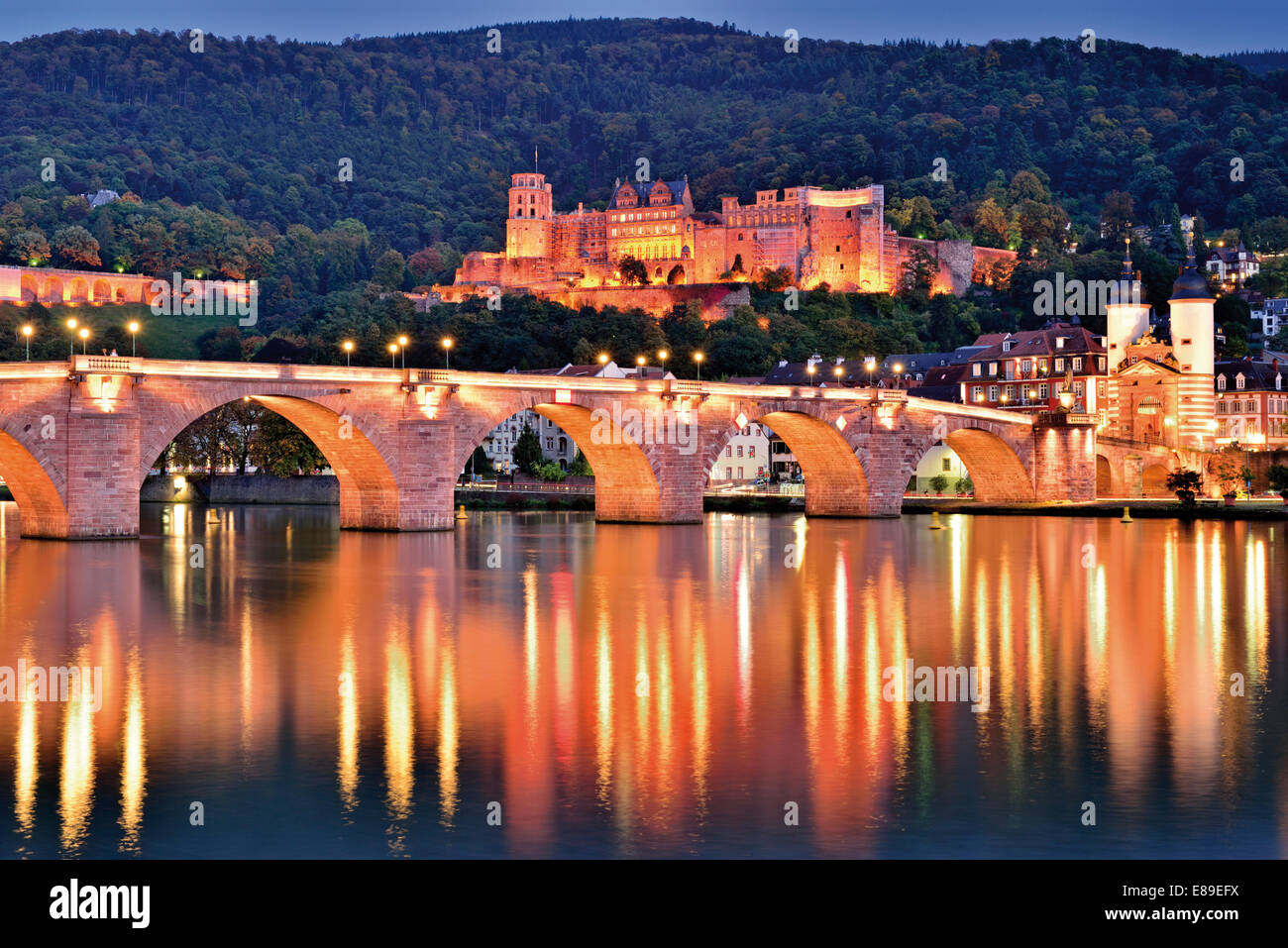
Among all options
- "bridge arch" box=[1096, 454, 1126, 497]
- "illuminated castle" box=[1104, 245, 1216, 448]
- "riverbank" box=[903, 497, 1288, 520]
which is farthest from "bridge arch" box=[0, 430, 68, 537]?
"illuminated castle" box=[1104, 245, 1216, 448]

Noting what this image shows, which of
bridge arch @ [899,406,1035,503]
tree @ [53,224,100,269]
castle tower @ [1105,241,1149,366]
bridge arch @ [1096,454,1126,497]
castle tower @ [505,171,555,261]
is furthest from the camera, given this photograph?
castle tower @ [505,171,555,261]

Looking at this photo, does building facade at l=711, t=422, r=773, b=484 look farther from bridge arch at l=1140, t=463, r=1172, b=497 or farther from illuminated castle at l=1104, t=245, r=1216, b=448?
bridge arch at l=1140, t=463, r=1172, b=497

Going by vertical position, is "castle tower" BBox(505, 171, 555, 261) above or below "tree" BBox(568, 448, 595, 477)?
above

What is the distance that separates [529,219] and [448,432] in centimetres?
11476

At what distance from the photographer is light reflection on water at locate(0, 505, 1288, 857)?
42.1 feet

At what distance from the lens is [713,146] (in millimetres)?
199625

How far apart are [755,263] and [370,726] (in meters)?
131

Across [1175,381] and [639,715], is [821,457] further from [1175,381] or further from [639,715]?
A: [639,715]

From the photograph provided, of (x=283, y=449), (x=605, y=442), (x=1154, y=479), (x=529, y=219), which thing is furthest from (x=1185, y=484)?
(x=529, y=219)

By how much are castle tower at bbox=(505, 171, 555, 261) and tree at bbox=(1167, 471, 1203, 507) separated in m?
96.4

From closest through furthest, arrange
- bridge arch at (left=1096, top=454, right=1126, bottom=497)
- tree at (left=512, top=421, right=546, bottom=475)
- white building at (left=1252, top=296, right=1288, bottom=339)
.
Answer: bridge arch at (left=1096, top=454, right=1126, bottom=497) → tree at (left=512, top=421, right=546, bottom=475) → white building at (left=1252, top=296, right=1288, bottom=339)

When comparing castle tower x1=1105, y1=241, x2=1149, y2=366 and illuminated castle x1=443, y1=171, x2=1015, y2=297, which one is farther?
illuminated castle x1=443, y1=171, x2=1015, y2=297
